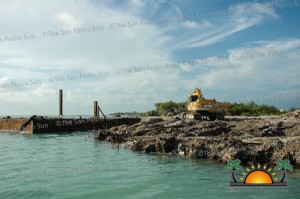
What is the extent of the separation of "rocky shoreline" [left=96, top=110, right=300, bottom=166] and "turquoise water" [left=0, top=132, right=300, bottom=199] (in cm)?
91

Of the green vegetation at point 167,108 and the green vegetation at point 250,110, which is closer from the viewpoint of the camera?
the green vegetation at point 250,110

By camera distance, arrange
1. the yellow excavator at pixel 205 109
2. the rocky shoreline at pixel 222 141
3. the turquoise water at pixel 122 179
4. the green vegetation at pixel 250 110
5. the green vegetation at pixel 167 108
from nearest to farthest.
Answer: the turquoise water at pixel 122 179 → the rocky shoreline at pixel 222 141 → the yellow excavator at pixel 205 109 → the green vegetation at pixel 250 110 → the green vegetation at pixel 167 108

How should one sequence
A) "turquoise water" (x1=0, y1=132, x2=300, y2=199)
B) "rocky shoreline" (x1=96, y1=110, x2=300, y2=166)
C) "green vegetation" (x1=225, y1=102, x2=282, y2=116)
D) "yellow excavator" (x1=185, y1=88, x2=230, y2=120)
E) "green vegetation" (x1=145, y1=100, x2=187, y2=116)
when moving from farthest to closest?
"green vegetation" (x1=145, y1=100, x2=187, y2=116)
"green vegetation" (x1=225, y1=102, x2=282, y2=116)
"yellow excavator" (x1=185, y1=88, x2=230, y2=120)
"rocky shoreline" (x1=96, y1=110, x2=300, y2=166)
"turquoise water" (x1=0, y1=132, x2=300, y2=199)

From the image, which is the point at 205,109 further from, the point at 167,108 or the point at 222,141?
the point at 167,108

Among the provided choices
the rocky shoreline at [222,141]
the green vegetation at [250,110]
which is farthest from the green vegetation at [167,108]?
the rocky shoreline at [222,141]

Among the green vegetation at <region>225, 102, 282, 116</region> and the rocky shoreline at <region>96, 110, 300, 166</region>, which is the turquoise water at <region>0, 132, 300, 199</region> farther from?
the green vegetation at <region>225, 102, 282, 116</region>

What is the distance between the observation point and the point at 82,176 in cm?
1418

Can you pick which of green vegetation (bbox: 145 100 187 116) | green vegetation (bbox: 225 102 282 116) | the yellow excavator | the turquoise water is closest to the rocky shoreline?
the turquoise water

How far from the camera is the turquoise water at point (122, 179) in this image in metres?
11.3

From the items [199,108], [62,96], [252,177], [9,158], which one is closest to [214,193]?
[252,177]

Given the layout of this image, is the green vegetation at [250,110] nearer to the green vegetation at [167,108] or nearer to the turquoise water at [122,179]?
the green vegetation at [167,108]

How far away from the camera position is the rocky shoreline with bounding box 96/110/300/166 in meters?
15.1

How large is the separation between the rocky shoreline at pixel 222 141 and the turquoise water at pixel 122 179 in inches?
35.7

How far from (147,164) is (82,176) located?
11.4ft
